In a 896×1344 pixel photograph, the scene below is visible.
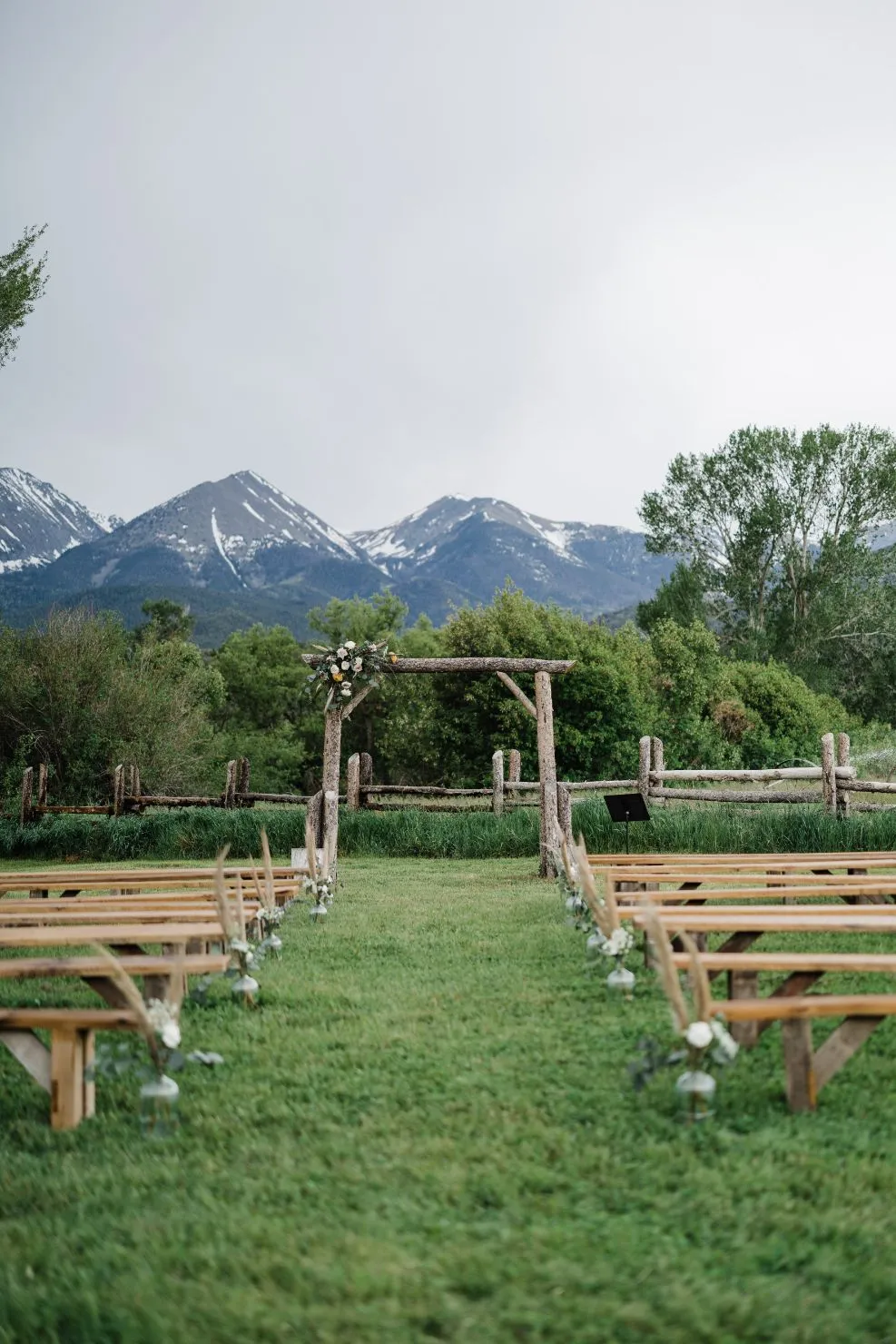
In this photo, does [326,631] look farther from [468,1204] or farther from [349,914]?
[468,1204]

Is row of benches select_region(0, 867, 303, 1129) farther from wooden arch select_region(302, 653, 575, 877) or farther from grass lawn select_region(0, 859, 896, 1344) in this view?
wooden arch select_region(302, 653, 575, 877)

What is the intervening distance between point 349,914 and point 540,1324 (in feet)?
19.5

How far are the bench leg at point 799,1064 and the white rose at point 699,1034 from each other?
0.32 metres

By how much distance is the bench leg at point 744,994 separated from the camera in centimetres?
364

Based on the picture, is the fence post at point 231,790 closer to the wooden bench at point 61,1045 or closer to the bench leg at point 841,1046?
the wooden bench at point 61,1045

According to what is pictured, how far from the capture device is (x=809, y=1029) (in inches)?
119

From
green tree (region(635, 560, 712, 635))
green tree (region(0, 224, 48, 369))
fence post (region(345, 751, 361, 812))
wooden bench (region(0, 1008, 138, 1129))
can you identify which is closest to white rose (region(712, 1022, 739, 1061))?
wooden bench (region(0, 1008, 138, 1129))

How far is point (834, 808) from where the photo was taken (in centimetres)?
1207

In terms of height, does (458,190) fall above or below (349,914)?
above

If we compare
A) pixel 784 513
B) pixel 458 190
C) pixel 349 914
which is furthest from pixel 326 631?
pixel 349 914

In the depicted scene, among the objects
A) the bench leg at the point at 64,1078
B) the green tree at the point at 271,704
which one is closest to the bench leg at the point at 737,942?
the bench leg at the point at 64,1078

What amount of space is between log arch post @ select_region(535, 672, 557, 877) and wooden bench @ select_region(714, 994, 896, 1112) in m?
7.25

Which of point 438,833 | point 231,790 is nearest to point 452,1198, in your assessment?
point 438,833

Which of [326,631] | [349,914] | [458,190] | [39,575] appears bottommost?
[349,914]
